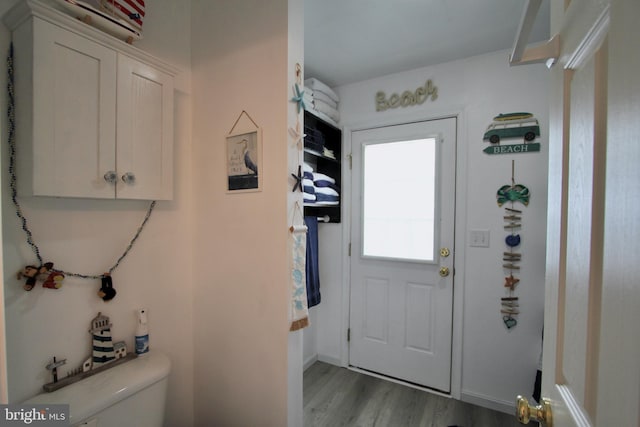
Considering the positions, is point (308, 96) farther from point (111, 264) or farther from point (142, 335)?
point (142, 335)

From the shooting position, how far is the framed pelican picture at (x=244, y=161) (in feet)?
4.01

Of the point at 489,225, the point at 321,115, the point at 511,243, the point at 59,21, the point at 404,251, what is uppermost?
the point at 321,115

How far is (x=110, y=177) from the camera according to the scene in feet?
3.28

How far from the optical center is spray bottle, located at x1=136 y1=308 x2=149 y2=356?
119 centimetres

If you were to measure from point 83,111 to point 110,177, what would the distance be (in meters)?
0.24

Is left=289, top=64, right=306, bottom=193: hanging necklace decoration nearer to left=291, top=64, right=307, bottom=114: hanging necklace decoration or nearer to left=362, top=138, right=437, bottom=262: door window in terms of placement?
left=291, top=64, right=307, bottom=114: hanging necklace decoration

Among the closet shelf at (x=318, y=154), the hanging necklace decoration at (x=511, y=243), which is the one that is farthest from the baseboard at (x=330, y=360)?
the closet shelf at (x=318, y=154)

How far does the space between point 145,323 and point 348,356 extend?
68.9 inches

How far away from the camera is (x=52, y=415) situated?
864 mm

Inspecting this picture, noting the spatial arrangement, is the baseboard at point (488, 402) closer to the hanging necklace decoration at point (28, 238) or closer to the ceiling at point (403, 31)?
the ceiling at point (403, 31)

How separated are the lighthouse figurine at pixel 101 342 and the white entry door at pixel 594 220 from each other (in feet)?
4.74

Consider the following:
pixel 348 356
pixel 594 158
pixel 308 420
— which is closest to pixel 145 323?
pixel 308 420

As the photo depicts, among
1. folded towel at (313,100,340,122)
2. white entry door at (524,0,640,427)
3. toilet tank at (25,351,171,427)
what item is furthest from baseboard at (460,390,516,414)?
folded towel at (313,100,340,122)

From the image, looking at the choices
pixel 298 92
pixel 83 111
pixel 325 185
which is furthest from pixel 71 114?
pixel 325 185
